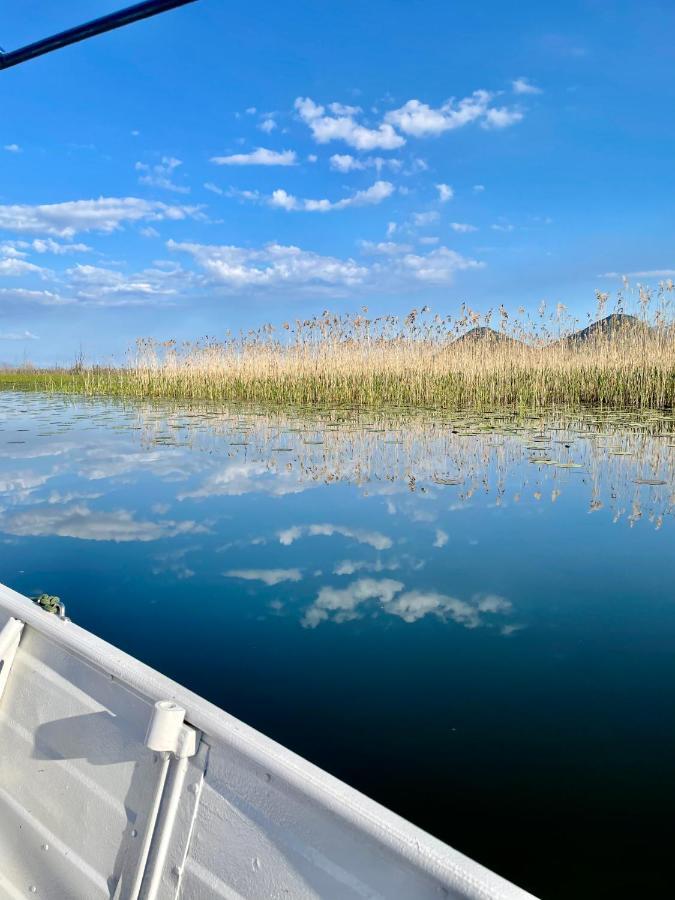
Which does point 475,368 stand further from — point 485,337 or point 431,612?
point 431,612

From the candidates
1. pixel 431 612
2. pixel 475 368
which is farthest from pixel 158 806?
pixel 475 368

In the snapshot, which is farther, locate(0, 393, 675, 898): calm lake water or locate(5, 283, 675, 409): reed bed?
locate(5, 283, 675, 409): reed bed

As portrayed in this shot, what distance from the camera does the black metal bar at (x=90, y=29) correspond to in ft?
6.32

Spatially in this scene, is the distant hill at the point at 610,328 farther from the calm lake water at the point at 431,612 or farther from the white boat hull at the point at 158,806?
the white boat hull at the point at 158,806

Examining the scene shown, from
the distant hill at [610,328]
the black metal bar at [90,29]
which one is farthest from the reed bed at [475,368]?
the black metal bar at [90,29]

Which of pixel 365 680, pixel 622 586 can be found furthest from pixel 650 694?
pixel 622 586

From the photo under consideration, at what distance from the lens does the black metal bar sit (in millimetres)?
1927

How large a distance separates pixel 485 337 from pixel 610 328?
6.31 ft

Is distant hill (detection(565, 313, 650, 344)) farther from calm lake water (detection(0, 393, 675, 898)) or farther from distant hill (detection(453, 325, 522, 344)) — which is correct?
calm lake water (detection(0, 393, 675, 898))

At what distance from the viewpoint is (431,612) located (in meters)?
2.67

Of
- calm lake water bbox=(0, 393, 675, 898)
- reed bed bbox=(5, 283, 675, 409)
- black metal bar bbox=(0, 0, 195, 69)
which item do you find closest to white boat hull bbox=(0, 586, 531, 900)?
calm lake water bbox=(0, 393, 675, 898)

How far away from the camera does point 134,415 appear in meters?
11.1

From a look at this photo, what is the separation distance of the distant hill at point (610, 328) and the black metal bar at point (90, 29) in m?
9.10

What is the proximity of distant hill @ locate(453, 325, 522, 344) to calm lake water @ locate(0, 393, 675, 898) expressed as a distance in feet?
17.2
